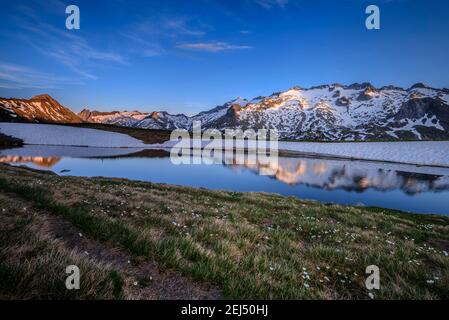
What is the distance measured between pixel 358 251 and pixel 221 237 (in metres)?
4.56

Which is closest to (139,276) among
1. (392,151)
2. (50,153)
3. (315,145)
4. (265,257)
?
(265,257)

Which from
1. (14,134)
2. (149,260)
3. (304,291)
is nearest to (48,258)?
(149,260)

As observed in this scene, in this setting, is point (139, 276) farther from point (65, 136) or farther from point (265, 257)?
point (65, 136)

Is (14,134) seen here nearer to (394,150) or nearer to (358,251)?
(358,251)

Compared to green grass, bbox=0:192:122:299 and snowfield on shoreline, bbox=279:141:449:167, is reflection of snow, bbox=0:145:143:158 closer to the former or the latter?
green grass, bbox=0:192:122:299

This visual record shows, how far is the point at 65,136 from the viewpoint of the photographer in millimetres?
112125

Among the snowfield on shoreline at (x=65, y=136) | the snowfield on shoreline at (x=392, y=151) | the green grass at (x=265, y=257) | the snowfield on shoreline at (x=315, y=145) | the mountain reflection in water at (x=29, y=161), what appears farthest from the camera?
the snowfield on shoreline at (x=65, y=136)

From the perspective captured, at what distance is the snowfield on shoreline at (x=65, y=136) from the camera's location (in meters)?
104

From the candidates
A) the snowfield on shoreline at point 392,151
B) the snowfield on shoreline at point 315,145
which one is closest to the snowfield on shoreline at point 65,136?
the snowfield on shoreline at point 315,145

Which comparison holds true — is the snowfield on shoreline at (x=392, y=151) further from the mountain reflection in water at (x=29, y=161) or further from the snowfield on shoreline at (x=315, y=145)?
the mountain reflection in water at (x=29, y=161)

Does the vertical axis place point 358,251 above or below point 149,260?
below

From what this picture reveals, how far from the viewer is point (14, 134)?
102 m

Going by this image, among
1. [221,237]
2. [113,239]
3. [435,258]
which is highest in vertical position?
[113,239]
